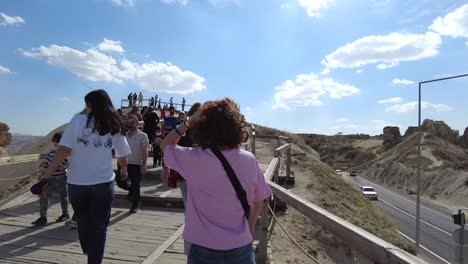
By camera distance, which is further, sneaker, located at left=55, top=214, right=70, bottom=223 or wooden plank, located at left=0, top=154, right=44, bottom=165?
wooden plank, located at left=0, top=154, right=44, bottom=165

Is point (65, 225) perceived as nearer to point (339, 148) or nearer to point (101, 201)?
point (101, 201)

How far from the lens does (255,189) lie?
2.79 metres

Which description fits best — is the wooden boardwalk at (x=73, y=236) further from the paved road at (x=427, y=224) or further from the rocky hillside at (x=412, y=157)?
the rocky hillside at (x=412, y=157)

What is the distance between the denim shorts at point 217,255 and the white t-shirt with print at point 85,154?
1971mm

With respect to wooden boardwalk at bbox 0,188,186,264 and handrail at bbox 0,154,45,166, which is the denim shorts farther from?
handrail at bbox 0,154,45,166

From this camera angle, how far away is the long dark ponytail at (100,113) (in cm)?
446

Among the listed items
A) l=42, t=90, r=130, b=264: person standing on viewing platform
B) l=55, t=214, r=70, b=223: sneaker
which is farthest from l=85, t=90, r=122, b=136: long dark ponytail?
l=55, t=214, r=70, b=223: sneaker

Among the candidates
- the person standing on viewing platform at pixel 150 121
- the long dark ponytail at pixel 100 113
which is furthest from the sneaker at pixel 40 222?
the person standing on viewing platform at pixel 150 121

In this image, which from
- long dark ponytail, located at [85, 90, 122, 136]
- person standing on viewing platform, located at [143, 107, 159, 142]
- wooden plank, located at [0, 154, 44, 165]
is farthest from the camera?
person standing on viewing platform, located at [143, 107, 159, 142]

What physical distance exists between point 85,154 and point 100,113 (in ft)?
1.40

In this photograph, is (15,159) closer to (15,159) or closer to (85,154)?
(15,159)

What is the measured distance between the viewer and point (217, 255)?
2.67 metres

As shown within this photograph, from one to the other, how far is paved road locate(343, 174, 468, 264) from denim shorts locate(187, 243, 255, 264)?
32.0 metres

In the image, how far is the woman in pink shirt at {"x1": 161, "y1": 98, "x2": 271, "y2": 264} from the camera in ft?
8.75
